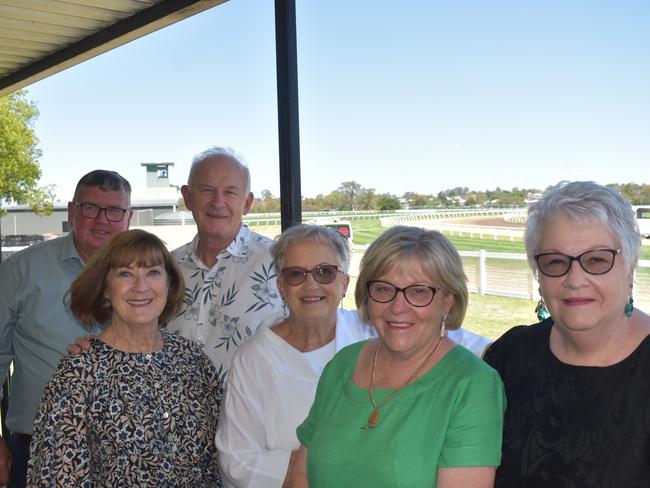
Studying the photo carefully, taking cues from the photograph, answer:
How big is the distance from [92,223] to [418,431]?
194 cm

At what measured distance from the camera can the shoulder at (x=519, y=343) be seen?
5.41 feet

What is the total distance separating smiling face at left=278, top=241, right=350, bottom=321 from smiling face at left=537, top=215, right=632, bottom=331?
0.86m

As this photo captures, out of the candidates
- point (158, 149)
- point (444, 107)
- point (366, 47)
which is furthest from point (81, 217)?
point (158, 149)

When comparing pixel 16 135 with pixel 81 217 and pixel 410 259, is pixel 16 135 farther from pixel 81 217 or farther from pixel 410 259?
pixel 410 259

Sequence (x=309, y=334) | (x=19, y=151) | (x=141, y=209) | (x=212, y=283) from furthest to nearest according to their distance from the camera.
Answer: (x=141, y=209) → (x=19, y=151) → (x=212, y=283) → (x=309, y=334)

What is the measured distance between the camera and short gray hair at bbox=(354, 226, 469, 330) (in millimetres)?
1634

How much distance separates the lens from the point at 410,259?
5.38 feet

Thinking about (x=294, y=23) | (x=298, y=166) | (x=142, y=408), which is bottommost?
(x=142, y=408)

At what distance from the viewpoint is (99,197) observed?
289cm

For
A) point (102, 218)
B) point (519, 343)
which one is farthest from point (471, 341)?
point (102, 218)

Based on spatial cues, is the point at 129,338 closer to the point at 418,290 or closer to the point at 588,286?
the point at 418,290

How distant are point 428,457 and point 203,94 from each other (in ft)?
99.5

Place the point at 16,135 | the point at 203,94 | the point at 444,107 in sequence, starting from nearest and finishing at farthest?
the point at 444,107
the point at 16,135
the point at 203,94

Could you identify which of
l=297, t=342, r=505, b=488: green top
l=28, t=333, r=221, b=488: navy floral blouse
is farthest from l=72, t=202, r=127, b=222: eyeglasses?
l=297, t=342, r=505, b=488: green top
